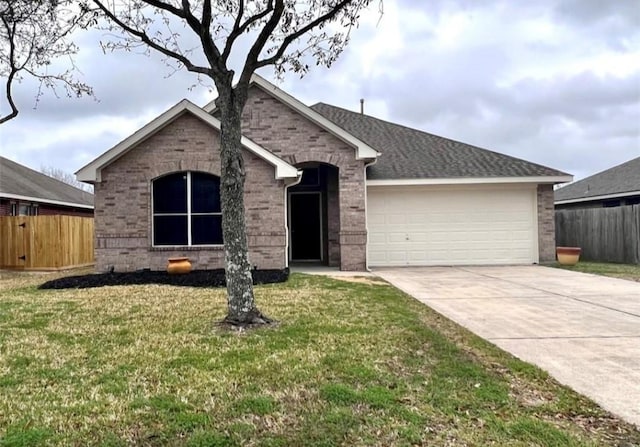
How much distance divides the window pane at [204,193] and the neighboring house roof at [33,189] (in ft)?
31.0

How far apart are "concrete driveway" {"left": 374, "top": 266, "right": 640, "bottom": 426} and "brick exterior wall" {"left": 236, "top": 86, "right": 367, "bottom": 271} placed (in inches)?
54.5

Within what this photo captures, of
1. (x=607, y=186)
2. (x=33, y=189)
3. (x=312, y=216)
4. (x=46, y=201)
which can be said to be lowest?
(x=312, y=216)

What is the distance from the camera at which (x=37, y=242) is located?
1623 cm

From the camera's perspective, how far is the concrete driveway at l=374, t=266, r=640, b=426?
14.7 ft

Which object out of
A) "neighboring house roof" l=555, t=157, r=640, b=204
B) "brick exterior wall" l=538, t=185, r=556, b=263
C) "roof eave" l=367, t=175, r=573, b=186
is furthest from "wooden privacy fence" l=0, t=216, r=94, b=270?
"neighboring house roof" l=555, t=157, r=640, b=204

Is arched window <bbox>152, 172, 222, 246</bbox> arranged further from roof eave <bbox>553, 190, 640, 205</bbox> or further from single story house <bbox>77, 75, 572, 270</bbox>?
roof eave <bbox>553, 190, 640, 205</bbox>

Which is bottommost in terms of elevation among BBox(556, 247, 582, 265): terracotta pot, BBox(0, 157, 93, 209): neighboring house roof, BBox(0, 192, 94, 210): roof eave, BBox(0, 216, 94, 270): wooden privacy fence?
BBox(556, 247, 582, 265): terracotta pot

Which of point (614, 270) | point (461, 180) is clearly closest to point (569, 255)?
point (614, 270)

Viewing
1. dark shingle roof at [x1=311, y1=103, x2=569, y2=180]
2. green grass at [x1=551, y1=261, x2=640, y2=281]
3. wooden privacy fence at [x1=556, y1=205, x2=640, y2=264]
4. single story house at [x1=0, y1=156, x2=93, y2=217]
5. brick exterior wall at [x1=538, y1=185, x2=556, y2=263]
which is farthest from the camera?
single story house at [x1=0, y1=156, x2=93, y2=217]

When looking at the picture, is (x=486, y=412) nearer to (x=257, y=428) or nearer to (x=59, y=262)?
(x=257, y=428)

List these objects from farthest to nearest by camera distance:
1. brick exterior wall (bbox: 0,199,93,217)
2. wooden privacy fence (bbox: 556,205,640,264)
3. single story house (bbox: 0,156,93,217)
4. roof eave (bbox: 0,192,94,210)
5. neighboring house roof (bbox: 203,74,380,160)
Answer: single story house (bbox: 0,156,93,217)
brick exterior wall (bbox: 0,199,93,217)
roof eave (bbox: 0,192,94,210)
wooden privacy fence (bbox: 556,205,640,264)
neighboring house roof (bbox: 203,74,380,160)

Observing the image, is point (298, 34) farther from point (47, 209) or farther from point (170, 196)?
point (47, 209)

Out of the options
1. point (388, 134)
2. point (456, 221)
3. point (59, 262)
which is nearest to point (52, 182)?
point (59, 262)

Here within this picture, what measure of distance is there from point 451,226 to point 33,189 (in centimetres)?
1792
